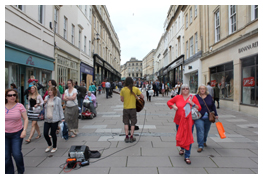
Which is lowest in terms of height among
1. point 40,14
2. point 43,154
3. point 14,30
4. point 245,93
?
point 43,154

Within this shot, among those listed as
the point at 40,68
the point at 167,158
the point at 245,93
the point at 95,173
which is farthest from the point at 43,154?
the point at 245,93

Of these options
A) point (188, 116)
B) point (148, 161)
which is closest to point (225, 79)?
point (188, 116)

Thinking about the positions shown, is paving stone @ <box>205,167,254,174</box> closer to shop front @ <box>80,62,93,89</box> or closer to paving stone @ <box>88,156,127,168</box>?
paving stone @ <box>88,156,127,168</box>

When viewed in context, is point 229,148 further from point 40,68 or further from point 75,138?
point 40,68

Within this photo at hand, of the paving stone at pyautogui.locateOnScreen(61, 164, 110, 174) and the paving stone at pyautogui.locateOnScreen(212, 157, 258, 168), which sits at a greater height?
the paving stone at pyautogui.locateOnScreen(212, 157, 258, 168)

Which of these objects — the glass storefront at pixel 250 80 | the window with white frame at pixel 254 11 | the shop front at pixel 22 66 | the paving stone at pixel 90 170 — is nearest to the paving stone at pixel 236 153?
the paving stone at pixel 90 170

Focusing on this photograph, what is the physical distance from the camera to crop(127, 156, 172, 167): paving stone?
3670 mm

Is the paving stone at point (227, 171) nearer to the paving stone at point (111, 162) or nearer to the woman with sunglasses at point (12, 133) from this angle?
the paving stone at point (111, 162)

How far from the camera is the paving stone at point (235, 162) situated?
3.67 metres

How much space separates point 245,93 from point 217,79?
3.92 m

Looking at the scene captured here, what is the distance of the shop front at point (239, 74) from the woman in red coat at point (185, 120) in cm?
696

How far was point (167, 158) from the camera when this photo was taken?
4.02 m

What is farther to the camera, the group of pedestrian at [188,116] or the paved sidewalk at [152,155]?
the group of pedestrian at [188,116]

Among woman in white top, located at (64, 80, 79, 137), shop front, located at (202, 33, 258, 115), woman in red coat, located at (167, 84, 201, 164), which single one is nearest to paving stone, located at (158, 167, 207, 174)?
woman in red coat, located at (167, 84, 201, 164)
